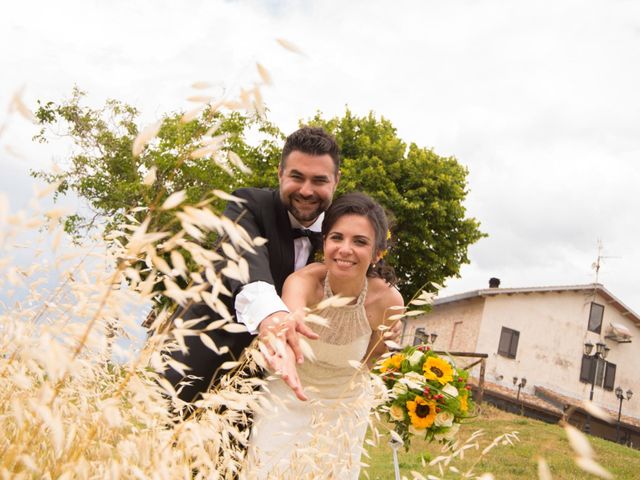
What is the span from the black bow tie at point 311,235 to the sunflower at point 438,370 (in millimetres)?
1116

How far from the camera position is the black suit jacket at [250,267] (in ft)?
10.3

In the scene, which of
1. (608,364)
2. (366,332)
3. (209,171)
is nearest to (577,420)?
(608,364)

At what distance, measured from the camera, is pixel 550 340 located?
29.9 metres

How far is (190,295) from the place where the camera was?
1.33 metres

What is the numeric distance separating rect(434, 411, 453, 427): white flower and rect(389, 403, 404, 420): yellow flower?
229 mm

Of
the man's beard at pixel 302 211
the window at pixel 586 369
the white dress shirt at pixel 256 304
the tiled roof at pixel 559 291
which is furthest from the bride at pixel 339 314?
the window at pixel 586 369

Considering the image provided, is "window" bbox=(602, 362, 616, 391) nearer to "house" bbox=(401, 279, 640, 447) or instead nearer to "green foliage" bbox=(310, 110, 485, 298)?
"house" bbox=(401, 279, 640, 447)

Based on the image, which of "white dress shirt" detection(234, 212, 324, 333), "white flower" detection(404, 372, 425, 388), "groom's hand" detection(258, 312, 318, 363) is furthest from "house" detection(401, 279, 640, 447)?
"groom's hand" detection(258, 312, 318, 363)

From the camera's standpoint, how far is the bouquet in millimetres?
3943

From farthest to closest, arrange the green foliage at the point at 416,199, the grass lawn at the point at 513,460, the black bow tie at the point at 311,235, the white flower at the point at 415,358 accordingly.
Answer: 1. the green foliage at the point at 416,199
2. the grass lawn at the point at 513,460
3. the white flower at the point at 415,358
4. the black bow tie at the point at 311,235

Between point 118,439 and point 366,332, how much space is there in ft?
6.93

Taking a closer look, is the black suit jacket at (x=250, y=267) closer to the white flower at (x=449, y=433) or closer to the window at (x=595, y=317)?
the white flower at (x=449, y=433)

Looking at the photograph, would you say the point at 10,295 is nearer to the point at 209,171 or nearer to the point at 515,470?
the point at 515,470

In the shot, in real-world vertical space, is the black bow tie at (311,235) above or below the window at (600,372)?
below
